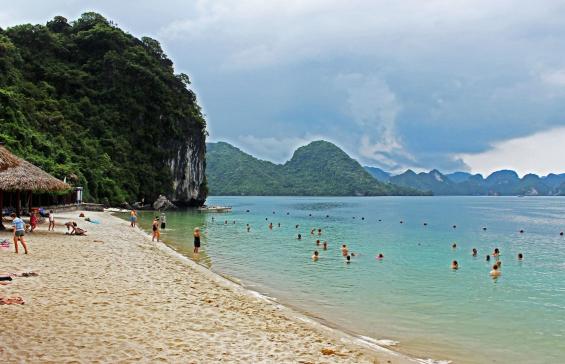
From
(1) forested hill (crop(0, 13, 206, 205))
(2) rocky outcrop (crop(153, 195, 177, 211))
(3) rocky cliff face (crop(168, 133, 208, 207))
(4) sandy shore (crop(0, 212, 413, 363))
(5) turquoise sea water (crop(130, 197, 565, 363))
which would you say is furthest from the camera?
(3) rocky cliff face (crop(168, 133, 208, 207))

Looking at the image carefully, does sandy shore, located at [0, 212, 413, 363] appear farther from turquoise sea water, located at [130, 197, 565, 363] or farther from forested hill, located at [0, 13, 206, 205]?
forested hill, located at [0, 13, 206, 205]

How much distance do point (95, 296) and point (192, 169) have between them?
7949cm

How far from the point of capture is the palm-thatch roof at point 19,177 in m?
22.0

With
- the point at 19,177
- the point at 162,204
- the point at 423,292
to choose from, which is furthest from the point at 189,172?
the point at 423,292

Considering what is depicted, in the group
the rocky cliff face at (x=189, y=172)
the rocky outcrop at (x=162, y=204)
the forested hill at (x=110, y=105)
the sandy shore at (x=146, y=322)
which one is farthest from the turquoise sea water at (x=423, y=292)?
the rocky cliff face at (x=189, y=172)

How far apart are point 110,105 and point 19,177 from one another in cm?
5969

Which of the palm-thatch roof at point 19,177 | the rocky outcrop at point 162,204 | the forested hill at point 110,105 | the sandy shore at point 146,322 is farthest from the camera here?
the rocky outcrop at point 162,204

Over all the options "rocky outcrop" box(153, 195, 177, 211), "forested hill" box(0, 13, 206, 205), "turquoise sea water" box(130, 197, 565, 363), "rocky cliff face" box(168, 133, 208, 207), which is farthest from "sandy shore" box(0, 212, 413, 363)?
"rocky cliff face" box(168, 133, 208, 207)

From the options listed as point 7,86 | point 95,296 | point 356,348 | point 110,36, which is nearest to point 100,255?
point 95,296

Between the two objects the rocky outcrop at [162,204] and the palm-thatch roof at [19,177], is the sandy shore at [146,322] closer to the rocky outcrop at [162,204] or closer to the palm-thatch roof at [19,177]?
the palm-thatch roof at [19,177]

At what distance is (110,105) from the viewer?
7825 centimetres

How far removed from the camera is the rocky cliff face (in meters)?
84.3

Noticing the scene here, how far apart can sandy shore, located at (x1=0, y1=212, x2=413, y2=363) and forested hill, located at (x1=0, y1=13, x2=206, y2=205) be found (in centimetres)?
4889

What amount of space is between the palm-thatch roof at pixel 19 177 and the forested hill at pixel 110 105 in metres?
36.7
